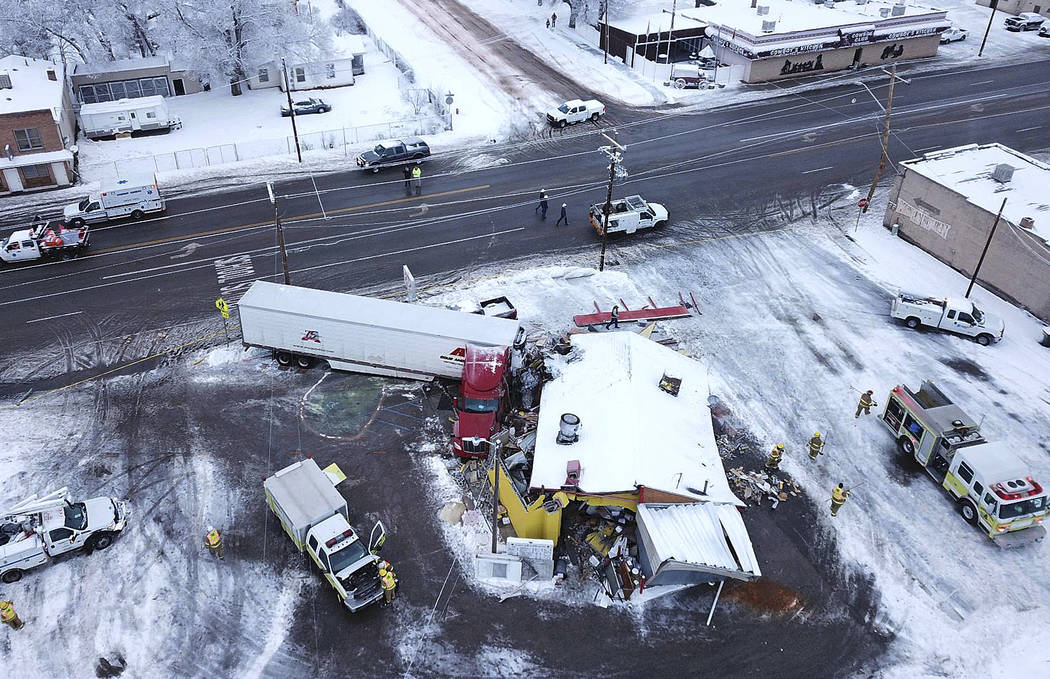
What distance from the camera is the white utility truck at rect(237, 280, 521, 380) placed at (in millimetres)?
31828

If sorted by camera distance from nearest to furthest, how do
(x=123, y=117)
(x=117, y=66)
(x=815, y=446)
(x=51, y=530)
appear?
(x=51, y=530) < (x=815, y=446) < (x=123, y=117) < (x=117, y=66)

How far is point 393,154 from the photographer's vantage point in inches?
2079

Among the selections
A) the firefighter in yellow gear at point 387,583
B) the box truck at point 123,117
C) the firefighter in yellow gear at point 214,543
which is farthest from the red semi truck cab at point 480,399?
the box truck at point 123,117

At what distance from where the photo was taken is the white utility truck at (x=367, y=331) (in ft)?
104

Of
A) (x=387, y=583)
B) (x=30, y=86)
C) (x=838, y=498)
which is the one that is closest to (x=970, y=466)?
(x=838, y=498)

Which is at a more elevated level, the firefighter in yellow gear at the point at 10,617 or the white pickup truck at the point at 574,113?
the white pickup truck at the point at 574,113

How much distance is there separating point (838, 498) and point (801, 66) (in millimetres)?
53525

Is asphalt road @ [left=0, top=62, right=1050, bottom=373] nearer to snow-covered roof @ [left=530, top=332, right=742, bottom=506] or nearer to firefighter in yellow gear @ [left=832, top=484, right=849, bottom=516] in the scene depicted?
snow-covered roof @ [left=530, top=332, right=742, bottom=506]

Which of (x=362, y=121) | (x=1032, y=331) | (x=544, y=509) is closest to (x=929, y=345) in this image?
(x=1032, y=331)

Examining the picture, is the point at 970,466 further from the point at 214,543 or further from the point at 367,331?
the point at 214,543

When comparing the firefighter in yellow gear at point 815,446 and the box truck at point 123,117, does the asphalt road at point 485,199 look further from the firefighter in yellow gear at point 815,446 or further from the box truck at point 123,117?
the firefighter in yellow gear at point 815,446

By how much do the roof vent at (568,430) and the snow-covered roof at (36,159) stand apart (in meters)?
41.0

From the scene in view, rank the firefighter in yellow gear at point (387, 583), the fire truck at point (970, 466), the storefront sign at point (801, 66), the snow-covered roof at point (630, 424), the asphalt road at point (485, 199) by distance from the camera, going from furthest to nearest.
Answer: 1. the storefront sign at point (801, 66)
2. the asphalt road at point (485, 199)
3. the fire truck at point (970, 466)
4. the snow-covered roof at point (630, 424)
5. the firefighter in yellow gear at point (387, 583)

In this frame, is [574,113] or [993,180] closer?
[993,180]
